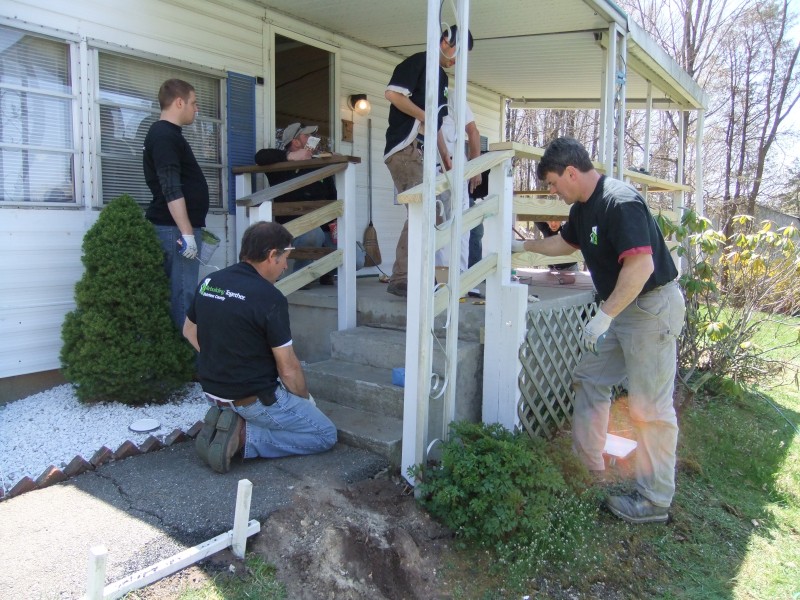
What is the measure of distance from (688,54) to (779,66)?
Result: 9.27ft

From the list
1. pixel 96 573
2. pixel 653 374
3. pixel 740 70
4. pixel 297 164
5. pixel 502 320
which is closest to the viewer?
pixel 96 573

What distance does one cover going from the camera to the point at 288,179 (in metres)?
5.14

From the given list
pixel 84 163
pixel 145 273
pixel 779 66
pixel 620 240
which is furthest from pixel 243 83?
pixel 779 66

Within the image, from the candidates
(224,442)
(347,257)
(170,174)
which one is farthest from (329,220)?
(224,442)

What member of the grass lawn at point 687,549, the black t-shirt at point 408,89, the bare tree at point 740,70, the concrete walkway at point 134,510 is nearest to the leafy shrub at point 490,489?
the grass lawn at point 687,549

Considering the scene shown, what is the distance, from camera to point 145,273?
3906 mm

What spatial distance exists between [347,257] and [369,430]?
5.08 feet

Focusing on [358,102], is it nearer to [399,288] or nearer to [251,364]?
[399,288]

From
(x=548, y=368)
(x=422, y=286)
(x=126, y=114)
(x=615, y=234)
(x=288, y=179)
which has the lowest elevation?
(x=548, y=368)

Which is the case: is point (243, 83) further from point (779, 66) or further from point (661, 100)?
point (779, 66)

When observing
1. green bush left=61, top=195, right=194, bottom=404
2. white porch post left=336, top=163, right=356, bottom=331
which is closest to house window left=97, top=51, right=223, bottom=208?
green bush left=61, top=195, right=194, bottom=404

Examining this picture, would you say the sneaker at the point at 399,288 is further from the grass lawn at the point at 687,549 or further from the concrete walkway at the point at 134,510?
the grass lawn at the point at 687,549

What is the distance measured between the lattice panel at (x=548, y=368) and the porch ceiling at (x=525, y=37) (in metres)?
2.49

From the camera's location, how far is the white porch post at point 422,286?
9.47 ft
